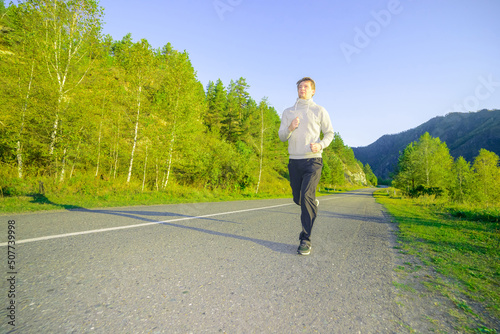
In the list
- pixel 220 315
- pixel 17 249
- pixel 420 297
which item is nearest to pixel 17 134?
pixel 17 249

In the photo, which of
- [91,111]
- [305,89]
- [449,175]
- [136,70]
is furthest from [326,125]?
[449,175]

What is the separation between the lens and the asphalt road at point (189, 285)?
141 cm

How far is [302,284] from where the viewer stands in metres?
2.06

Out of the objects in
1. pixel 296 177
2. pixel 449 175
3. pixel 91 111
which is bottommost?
pixel 296 177

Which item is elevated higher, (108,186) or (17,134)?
(17,134)

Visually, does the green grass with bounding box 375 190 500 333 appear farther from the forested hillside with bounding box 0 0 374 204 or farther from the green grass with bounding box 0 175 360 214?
the forested hillside with bounding box 0 0 374 204

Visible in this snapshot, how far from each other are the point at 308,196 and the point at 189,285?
6.43ft

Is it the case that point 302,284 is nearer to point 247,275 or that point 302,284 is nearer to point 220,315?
point 247,275

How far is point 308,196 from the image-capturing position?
10.3ft

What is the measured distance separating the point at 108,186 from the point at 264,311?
36.4 feet

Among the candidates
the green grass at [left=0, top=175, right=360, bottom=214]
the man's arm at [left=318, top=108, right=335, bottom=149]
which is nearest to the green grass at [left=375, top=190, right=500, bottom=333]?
the man's arm at [left=318, top=108, right=335, bottom=149]

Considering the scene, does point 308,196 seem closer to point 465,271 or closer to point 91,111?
point 465,271

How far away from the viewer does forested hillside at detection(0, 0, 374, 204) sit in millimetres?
9750

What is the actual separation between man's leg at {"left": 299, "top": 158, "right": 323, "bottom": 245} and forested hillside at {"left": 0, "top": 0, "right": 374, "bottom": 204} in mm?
9719
